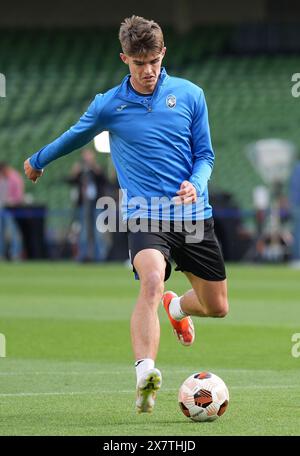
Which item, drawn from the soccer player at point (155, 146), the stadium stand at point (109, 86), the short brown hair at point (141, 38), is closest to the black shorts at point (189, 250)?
the soccer player at point (155, 146)

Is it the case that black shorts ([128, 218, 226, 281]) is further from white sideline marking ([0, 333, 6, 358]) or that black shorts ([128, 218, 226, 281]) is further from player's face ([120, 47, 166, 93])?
white sideline marking ([0, 333, 6, 358])

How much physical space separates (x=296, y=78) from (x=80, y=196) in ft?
27.4

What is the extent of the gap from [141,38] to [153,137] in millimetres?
680

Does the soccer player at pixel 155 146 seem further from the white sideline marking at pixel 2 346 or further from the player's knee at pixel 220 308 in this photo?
the white sideline marking at pixel 2 346

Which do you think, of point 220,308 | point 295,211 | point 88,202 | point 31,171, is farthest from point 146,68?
point 88,202

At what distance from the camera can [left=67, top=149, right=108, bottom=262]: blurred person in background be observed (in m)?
27.0

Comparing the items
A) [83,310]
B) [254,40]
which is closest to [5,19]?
[254,40]

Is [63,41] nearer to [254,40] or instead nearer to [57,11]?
[57,11]

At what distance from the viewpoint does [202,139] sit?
848 cm

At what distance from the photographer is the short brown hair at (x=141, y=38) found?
8016 millimetres

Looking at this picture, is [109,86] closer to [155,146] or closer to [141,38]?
[155,146]

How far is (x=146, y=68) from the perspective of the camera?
26.8 feet

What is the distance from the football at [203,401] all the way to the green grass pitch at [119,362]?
7 centimetres
